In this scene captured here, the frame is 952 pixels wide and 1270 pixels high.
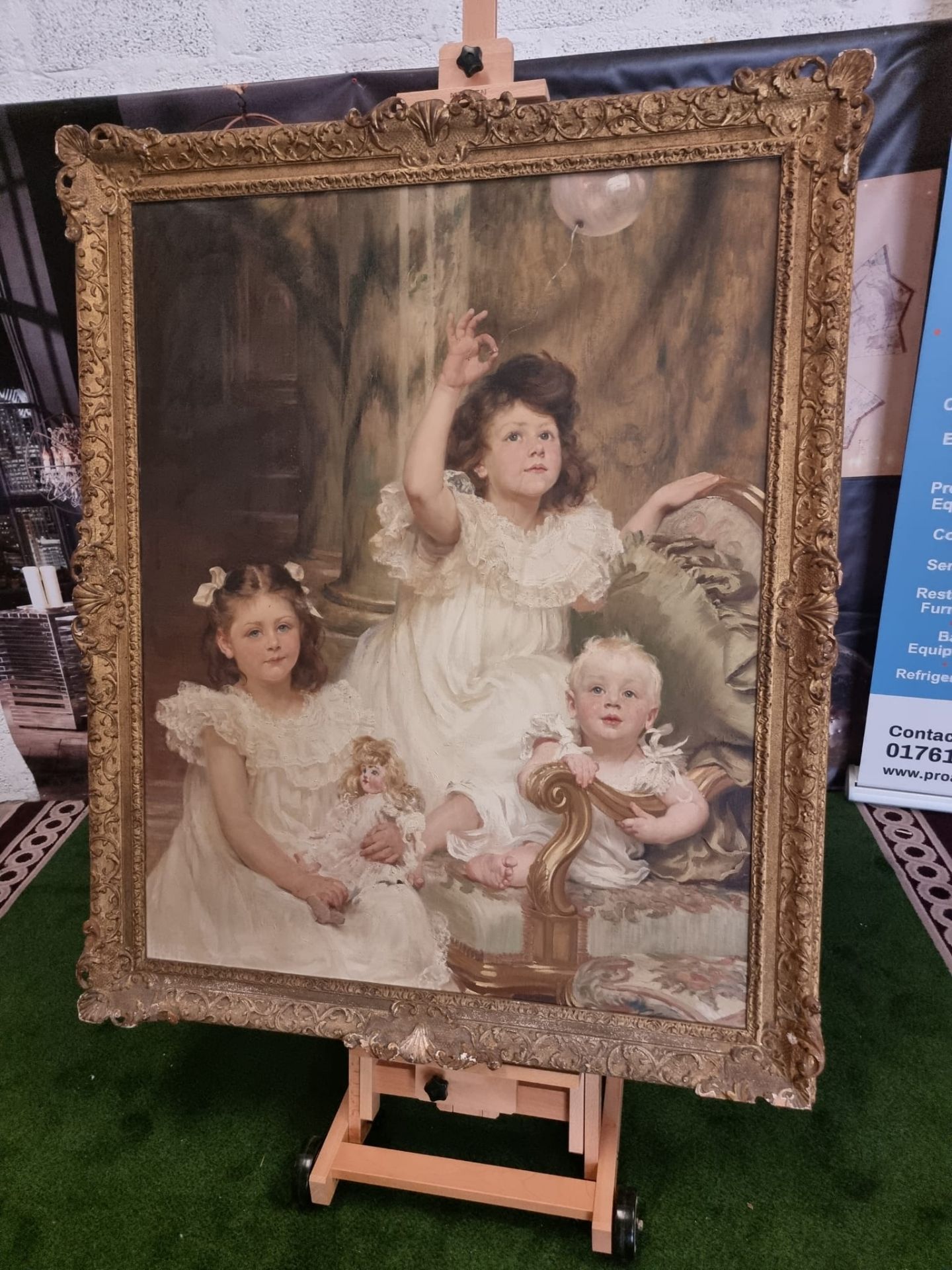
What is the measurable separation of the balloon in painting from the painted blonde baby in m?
0.66

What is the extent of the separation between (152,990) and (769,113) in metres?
1.81

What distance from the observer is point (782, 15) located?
1.86 meters

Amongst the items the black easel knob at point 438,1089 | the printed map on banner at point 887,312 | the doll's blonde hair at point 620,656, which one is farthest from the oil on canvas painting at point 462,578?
the printed map on banner at point 887,312

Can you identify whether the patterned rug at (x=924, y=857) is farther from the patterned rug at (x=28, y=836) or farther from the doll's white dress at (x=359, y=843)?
the patterned rug at (x=28, y=836)

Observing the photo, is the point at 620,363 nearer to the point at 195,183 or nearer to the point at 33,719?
the point at 195,183

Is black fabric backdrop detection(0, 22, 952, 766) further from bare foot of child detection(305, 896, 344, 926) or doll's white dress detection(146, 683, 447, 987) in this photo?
bare foot of child detection(305, 896, 344, 926)

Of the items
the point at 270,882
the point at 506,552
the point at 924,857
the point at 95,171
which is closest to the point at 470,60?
the point at 95,171

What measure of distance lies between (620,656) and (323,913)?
710mm

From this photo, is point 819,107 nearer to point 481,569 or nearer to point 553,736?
point 481,569

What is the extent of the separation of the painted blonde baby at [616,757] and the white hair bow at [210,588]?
63 centimetres

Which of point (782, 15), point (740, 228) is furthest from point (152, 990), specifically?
point (782, 15)

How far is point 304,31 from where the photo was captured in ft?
6.38

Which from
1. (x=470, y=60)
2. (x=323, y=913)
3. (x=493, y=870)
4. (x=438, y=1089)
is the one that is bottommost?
(x=438, y=1089)

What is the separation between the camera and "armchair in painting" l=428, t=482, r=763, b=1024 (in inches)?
48.9
